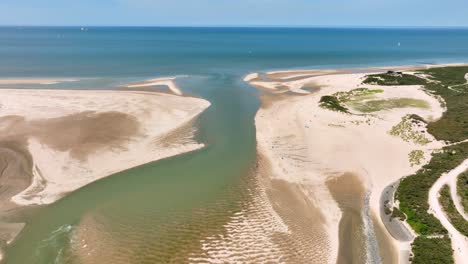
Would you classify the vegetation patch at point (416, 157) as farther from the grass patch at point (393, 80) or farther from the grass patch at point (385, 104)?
the grass patch at point (393, 80)

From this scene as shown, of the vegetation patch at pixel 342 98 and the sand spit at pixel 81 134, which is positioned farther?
the vegetation patch at pixel 342 98

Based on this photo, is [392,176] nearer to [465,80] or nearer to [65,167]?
[65,167]

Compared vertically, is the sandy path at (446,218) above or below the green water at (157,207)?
above

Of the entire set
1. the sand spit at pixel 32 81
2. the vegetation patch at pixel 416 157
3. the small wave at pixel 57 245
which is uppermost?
the sand spit at pixel 32 81

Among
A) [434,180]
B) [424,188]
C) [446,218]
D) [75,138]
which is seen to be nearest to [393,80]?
[434,180]

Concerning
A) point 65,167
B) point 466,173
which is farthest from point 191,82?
point 466,173

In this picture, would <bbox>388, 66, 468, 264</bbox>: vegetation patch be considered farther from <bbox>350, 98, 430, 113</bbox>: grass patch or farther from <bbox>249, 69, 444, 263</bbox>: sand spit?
<bbox>350, 98, 430, 113</bbox>: grass patch

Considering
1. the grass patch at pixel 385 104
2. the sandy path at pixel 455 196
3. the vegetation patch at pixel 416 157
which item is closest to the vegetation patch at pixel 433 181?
the sandy path at pixel 455 196
